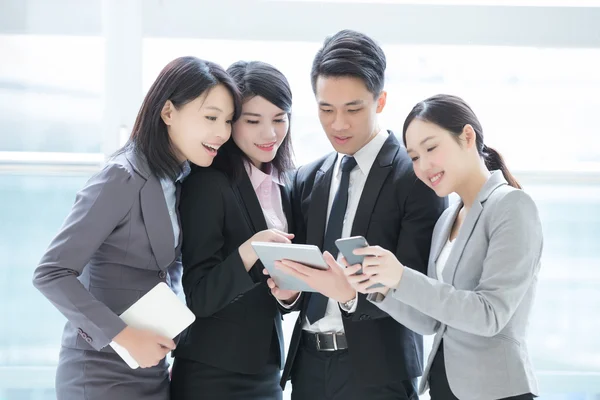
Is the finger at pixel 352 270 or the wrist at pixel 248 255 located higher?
the wrist at pixel 248 255

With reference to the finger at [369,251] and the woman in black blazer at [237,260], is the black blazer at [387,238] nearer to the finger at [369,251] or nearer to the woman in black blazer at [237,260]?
the woman in black blazer at [237,260]

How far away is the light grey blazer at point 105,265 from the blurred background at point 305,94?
1.22 m

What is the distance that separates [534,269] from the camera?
2.11 meters

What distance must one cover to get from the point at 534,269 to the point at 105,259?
1.30 meters

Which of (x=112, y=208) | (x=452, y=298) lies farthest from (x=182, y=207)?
(x=452, y=298)

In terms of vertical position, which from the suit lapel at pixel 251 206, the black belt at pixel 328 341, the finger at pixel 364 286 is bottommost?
the black belt at pixel 328 341

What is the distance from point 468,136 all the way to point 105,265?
3.96 feet

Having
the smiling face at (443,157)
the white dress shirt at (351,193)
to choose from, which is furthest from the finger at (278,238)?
the smiling face at (443,157)

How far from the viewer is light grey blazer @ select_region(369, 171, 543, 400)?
79.8 inches

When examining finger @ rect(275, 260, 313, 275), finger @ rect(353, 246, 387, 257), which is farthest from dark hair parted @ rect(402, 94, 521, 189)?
finger @ rect(275, 260, 313, 275)

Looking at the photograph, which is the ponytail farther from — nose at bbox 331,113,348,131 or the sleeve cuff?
the sleeve cuff

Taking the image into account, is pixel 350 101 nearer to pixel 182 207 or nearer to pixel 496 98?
pixel 182 207

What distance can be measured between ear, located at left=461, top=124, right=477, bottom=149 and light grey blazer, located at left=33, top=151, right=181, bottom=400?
975 millimetres

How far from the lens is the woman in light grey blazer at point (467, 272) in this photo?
2.04 meters
